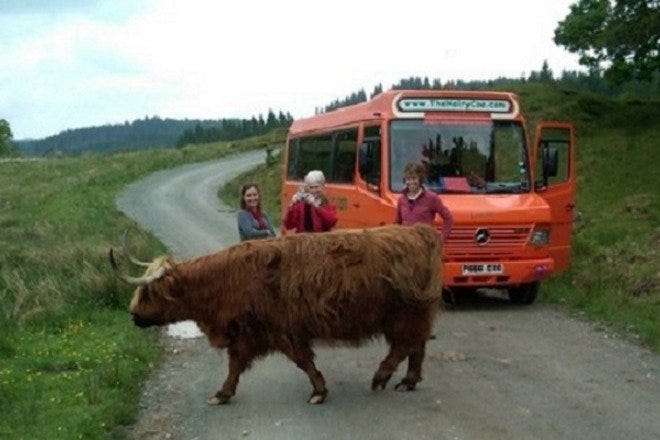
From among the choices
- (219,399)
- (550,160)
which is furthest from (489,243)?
(219,399)

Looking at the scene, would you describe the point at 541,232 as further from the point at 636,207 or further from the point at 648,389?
the point at 636,207

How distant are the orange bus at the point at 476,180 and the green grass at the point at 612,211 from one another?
2.91ft

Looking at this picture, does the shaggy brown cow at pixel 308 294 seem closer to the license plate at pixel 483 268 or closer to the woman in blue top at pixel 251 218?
the woman in blue top at pixel 251 218

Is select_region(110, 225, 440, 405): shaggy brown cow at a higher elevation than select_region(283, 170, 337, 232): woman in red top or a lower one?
lower

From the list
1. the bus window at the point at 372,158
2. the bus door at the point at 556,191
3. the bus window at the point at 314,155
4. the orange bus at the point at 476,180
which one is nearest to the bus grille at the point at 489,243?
the orange bus at the point at 476,180

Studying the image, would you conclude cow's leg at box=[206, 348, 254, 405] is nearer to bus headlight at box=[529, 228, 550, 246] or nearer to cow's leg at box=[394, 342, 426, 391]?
cow's leg at box=[394, 342, 426, 391]

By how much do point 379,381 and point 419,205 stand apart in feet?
8.11

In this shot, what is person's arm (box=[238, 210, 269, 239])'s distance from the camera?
9.41 meters

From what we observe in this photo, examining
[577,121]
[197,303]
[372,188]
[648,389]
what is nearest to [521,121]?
[372,188]

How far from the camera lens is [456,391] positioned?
28.4 feet

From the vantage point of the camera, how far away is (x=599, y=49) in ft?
91.1

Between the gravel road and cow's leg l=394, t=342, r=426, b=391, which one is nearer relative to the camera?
the gravel road

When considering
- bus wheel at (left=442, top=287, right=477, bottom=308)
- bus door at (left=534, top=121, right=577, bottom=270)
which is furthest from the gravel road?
bus door at (left=534, top=121, right=577, bottom=270)

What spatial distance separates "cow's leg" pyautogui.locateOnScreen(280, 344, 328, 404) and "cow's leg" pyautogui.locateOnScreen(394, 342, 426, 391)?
2.34ft
